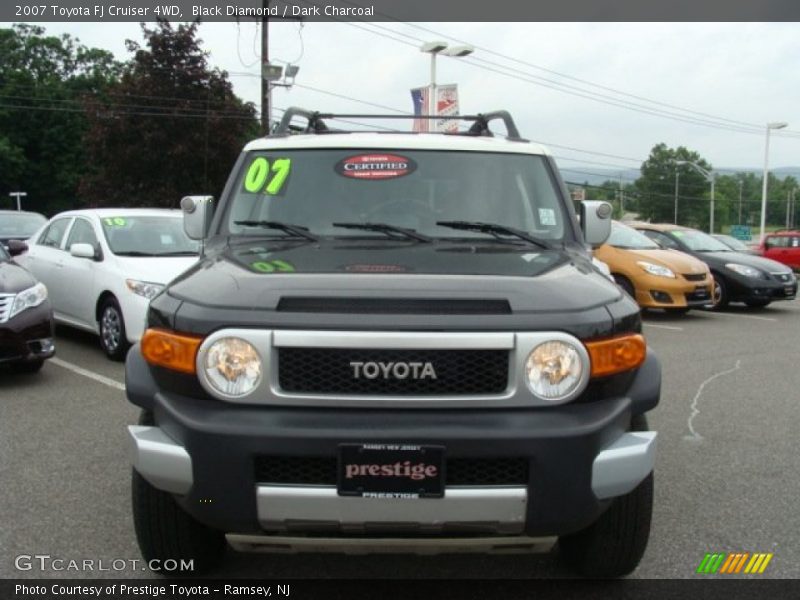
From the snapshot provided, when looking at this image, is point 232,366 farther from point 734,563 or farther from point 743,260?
point 743,260

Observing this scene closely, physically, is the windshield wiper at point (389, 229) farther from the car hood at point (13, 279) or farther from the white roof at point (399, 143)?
the car hood at point (13, 279)

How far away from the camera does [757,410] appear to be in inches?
260

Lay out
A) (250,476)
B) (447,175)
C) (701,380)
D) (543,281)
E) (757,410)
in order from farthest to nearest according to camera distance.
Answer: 1. (701,380)
2. (757,410)
3. (447,175)
4. (543,281)
5. (250,476)

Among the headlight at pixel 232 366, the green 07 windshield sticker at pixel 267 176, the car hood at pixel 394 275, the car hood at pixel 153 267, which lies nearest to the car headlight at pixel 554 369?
the car hood at pixel 394 275

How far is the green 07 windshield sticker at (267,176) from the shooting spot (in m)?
4.02

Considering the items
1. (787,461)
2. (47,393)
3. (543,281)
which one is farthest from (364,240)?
(47,393)

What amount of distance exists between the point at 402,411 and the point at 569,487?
598 mm

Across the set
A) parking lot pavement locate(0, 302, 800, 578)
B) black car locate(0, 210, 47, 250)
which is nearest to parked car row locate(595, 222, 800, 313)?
parking lot pavement locate(0, 302, 800, 578)

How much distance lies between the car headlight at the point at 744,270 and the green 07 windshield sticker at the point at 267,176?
12.1 metres

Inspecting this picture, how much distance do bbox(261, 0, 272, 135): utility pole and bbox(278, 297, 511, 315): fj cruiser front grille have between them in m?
21.3

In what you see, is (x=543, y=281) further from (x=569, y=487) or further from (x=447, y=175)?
(x=447, y=175)

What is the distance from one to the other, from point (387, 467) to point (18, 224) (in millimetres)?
14322

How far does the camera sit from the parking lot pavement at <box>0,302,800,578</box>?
3.48 metres

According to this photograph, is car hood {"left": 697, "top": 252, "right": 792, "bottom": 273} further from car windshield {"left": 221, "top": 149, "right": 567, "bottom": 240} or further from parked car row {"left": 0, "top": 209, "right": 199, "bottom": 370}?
car windshield {"left": 221, "top": 149, "right": 567, "bottom": 240}
